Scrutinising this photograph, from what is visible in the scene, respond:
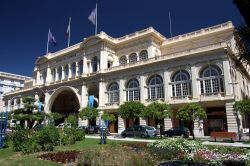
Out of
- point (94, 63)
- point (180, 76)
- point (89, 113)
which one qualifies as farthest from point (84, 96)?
point (180, 76)

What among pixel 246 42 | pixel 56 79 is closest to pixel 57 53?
pixel 56 79

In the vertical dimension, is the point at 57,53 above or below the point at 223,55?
above

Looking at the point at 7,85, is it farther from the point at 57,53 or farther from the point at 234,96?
the point at 234,96

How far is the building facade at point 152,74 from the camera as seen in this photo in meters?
33.5

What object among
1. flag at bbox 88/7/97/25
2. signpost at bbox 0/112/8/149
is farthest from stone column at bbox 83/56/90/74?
signpost at bbox 0/112/8/149

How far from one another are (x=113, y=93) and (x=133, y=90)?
4.80 metres

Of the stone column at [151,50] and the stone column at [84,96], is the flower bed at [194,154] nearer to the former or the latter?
the stone column at [151,50]

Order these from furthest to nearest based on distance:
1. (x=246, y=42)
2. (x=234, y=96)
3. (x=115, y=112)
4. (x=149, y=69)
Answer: (x=115, y=112)
(x=149, y=69)
(x=234, y=96)
(x=246, y=42)

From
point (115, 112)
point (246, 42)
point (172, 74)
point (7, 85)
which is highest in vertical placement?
point (7, 85)

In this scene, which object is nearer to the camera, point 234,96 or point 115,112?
point 234,96

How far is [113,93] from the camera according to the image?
4553 centimetres

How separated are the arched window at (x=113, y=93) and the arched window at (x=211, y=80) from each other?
652 inches

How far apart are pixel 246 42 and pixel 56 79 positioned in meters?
52.7

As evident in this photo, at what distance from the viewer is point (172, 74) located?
37.9 m
